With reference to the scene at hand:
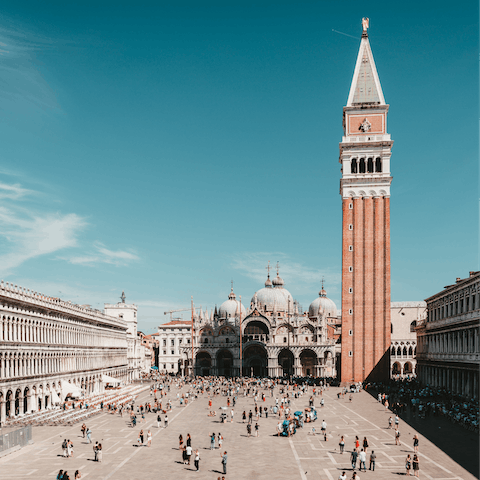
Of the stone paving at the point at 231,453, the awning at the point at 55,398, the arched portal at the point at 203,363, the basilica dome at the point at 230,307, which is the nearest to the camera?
the stone paving at the point at 231,453

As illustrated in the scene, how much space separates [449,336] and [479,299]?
1436cm

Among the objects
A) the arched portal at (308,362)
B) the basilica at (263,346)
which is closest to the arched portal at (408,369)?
the basilica at (263,346)

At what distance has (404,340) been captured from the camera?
121 meters

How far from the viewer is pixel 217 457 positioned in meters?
36.5

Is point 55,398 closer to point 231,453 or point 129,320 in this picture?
point 231,453

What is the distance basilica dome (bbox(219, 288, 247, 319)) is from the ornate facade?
180 ft

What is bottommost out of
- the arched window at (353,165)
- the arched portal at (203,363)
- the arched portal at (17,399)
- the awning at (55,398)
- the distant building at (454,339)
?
the arched portal at (203,363)

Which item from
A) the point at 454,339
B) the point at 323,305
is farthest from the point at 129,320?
the point at 454,339

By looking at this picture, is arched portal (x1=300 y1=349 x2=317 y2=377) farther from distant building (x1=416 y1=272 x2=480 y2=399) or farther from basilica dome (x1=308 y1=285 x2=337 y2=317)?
distant building (x1=416 y1=272 x2=480 y2=399)

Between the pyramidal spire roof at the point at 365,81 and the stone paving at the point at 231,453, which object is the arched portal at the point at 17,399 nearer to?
the stone paving at the point at 231,453

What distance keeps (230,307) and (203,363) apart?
2032cm

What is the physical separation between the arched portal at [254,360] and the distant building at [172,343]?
2544 centimetres

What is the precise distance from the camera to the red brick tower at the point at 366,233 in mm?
89000

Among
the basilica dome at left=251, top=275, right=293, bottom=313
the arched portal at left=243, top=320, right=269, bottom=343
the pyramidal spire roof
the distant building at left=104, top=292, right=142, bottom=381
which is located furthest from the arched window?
the distant building at left=104, top=292, right=142, bottom=381
